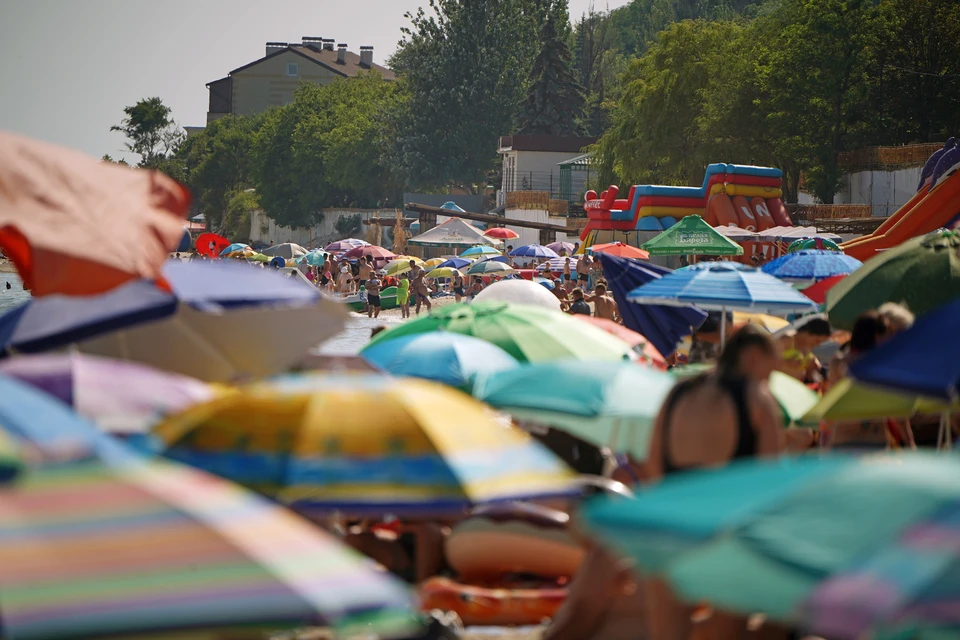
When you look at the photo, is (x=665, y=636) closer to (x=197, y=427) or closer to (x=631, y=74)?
(x=197, y=427)

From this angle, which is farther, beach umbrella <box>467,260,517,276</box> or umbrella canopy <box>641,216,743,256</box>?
beach umbrella <box>467,260,517,276</box>

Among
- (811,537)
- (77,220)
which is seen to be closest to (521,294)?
(77,220)

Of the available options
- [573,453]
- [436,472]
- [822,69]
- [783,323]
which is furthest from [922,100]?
[436,472]

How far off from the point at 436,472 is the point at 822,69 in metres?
39.6

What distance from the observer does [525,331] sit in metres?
10.0

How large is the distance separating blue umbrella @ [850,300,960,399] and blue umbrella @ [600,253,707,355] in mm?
8263

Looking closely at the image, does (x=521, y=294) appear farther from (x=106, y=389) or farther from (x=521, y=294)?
(x=106, y=389)

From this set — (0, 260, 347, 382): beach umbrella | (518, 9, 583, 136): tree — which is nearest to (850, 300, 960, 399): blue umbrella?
(0, 260, 347, 382): beach umbrella

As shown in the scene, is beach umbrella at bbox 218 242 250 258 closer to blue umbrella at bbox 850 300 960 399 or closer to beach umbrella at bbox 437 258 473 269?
beach umbrella at bbox 437 258 473 269

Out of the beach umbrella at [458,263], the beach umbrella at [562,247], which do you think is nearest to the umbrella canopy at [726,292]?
the beach umbrella at [458,263]

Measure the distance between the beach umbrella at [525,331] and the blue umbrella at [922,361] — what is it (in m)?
4.01

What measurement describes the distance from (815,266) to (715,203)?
20601mm

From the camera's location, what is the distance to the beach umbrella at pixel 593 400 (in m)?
6.87

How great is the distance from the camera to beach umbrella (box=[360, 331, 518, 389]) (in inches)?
348
